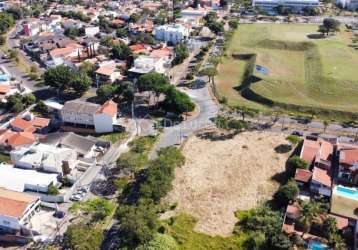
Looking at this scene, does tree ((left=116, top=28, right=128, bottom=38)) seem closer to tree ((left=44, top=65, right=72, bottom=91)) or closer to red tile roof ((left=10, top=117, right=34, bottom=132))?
tree ((left=44, top=65, right=72, bottom=91))

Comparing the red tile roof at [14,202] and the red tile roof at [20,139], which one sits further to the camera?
the red tile roof at [20,139]

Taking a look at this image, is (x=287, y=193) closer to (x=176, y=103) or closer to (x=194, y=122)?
(x=194, y=122)

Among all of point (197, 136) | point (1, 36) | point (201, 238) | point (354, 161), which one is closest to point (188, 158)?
point (197, 136)

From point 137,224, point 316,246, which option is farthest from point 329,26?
point 137,224

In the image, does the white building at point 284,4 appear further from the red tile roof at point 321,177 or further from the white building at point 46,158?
the white building at point 46,158

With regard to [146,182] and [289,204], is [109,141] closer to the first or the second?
[146,182]

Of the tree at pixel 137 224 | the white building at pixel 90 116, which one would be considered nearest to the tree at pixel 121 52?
the white building at pixel 90 116
